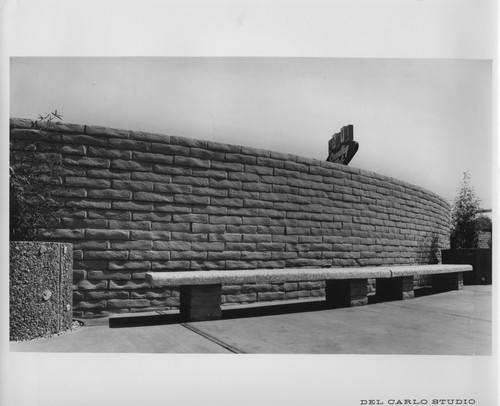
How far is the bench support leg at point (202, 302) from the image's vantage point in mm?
4094

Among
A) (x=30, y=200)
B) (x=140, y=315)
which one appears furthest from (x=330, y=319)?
(x=30, y=200)

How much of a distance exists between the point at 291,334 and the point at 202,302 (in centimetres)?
90

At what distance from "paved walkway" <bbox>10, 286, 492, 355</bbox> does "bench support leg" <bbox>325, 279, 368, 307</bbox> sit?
31 cm

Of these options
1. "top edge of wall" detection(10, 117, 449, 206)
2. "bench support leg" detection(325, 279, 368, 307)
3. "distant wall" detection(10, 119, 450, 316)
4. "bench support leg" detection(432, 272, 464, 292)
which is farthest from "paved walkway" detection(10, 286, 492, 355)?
"bench support leg" detection(432, 272, 464, 292)

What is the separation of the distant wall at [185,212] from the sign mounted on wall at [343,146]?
244 millimetres

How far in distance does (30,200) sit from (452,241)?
7.68 meters

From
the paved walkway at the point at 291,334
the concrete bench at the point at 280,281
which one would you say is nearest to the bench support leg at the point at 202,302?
the concrete bench at the point at 280,281

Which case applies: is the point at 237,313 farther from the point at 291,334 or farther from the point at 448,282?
the point at 448,282

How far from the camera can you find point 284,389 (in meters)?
3.26

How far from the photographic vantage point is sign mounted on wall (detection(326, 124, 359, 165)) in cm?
593

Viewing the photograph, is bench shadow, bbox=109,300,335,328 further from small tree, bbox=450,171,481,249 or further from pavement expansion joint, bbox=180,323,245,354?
small tree, bbox=450,171,481,249

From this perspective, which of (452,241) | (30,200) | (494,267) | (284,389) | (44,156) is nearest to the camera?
(284,389)

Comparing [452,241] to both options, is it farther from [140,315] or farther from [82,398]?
[82,398]

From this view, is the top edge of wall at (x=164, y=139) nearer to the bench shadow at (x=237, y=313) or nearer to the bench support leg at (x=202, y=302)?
the bench support leg at (x=202, y=302)
